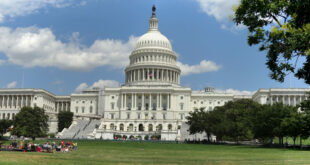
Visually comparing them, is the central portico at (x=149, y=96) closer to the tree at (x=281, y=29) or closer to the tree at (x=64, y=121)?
the tree at (x=64, y=121)

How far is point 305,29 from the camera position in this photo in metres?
16.6

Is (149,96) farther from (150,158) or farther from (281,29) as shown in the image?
(281,29)

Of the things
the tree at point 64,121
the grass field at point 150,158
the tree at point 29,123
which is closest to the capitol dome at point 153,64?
the tree at point 64,121

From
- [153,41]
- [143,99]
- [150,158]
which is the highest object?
[153,41]

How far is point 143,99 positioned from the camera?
13888 cm

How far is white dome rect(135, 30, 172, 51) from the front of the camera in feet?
523

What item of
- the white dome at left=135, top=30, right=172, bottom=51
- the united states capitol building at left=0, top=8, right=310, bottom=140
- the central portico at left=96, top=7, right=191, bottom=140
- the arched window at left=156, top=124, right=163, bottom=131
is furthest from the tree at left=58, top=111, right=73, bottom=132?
the white dome at left=135, top=30, right=172, bottom=51

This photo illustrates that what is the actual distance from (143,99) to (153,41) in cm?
3198

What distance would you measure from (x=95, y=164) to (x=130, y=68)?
13093 cm

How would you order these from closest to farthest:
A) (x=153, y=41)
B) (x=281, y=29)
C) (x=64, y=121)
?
(x=281, y=29) < (x=64, y=121) < (x=153, y=41)

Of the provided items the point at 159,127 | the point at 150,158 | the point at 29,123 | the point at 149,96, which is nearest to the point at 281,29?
the point at 150,158

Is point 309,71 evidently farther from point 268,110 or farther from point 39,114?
point 39,114

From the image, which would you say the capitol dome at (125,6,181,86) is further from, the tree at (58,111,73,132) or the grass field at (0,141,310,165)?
the grass field at (0,141,310,165)


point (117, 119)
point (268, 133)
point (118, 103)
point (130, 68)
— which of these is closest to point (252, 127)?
point (268, 133)
